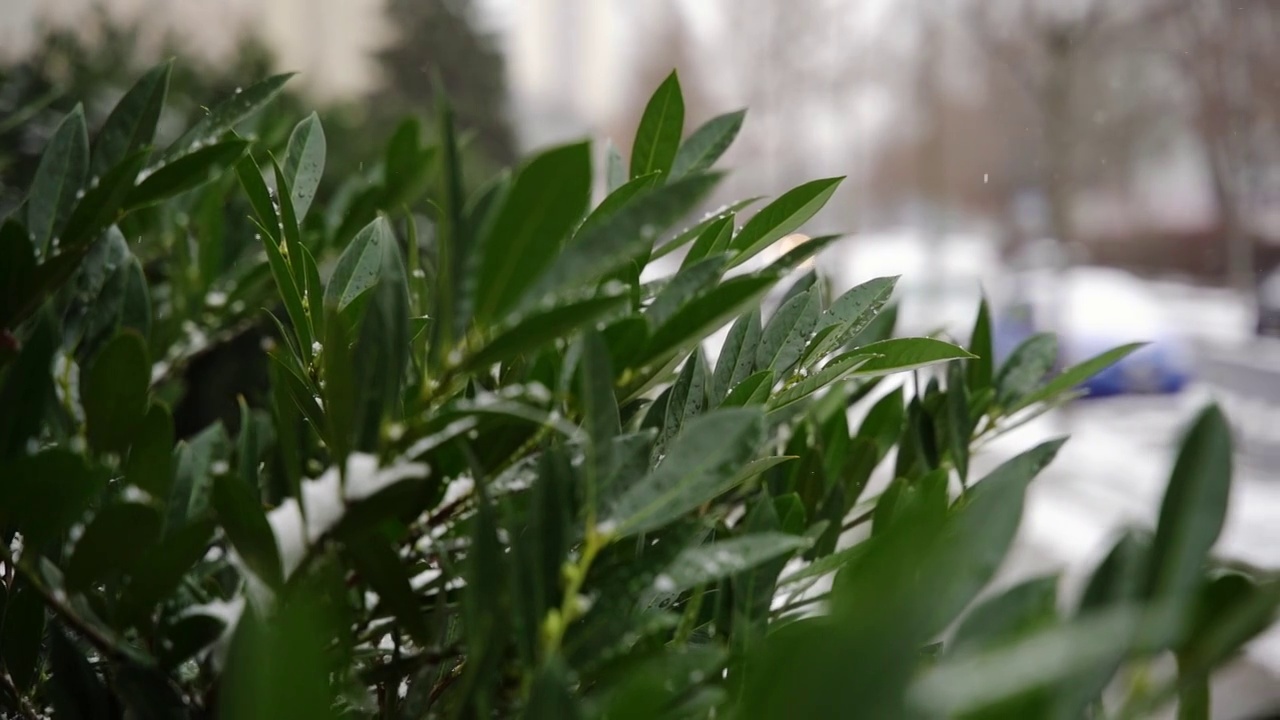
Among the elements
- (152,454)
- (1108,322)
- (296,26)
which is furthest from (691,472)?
(296,26)

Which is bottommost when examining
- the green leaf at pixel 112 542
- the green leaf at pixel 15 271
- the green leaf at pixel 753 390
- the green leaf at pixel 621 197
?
the green leaf at pixel 753 390

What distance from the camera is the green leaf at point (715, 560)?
17 centimetres

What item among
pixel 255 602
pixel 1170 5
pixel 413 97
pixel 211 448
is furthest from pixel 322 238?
pixel 413 97

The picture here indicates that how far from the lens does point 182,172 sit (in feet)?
0.79

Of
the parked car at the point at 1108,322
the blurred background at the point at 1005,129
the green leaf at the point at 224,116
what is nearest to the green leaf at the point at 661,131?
the green leaf at the point at 224,116

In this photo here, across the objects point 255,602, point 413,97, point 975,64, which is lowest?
point 975,64

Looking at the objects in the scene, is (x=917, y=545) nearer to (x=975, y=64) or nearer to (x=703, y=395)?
(x=703, y=395)

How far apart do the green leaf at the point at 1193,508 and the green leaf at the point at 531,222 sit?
0.11m

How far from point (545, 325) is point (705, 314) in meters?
0.03

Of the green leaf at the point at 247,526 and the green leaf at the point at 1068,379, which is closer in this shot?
the green leaf at the point at 247,526

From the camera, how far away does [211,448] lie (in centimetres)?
27

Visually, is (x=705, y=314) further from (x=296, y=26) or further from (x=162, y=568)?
(x=296, y=26)

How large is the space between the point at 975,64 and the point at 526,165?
5062 millimetres

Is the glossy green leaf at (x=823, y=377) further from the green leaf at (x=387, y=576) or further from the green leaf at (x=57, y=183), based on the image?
the green leaf at (x=57, y=183)
